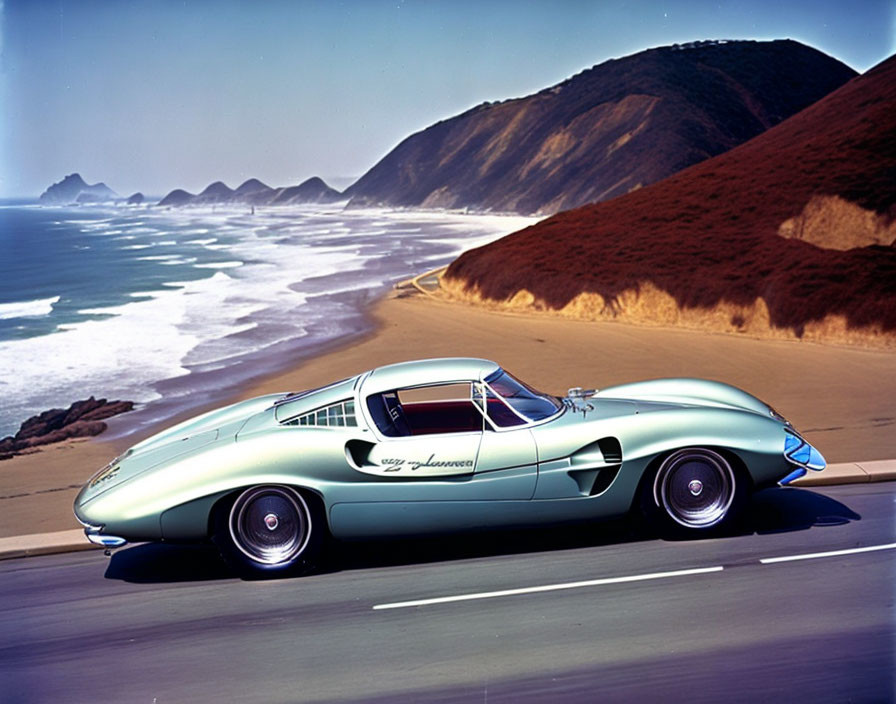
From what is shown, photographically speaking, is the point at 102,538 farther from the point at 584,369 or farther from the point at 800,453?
the point at 584,369

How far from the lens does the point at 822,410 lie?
35.3 ft

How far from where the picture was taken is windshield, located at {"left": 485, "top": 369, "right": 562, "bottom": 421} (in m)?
6.33

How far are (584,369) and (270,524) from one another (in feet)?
30.4

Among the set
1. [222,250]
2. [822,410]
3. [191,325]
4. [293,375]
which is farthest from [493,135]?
[822,410]

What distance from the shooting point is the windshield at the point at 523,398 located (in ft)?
20.8

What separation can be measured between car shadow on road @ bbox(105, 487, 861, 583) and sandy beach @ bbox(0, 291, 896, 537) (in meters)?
1.83

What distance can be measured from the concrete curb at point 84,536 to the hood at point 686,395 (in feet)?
3.34

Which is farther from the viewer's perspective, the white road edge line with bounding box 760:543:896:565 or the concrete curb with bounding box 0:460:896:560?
the concrete curb with bounding box 0:460:896:560

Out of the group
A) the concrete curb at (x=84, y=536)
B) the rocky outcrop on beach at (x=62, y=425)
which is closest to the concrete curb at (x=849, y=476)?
the concrete curb at (x=84, y=536)

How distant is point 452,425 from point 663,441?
4.71 feet

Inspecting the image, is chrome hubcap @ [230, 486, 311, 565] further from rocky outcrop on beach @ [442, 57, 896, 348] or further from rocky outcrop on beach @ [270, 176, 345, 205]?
rocky outcrop on beach @ [270, 176, 345, 205]

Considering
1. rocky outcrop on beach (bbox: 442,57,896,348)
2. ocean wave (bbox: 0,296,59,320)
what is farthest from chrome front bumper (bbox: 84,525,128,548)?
ocean wave (bbox: 0,296,59,320)

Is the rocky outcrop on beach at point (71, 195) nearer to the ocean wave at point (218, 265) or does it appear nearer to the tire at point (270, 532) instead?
the ocean wave at point (218, 265)

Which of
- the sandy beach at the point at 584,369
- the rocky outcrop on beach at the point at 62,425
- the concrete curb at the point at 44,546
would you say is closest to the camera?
the concrete curb at the point at 44,546
